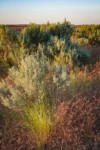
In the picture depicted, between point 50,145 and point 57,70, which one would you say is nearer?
point 50,145

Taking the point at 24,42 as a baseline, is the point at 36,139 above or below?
below

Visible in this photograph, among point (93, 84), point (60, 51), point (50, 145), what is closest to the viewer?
point (50, 145)

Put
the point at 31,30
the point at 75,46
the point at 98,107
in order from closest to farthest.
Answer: the point at 98,107, the point at 75,46, the point at 31,30

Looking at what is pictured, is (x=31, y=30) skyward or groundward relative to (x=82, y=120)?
skyward

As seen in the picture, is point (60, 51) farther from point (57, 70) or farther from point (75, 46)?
point (57, 70)

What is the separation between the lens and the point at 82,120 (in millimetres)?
4984

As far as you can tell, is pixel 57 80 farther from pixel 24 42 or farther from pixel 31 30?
pixel 31 30

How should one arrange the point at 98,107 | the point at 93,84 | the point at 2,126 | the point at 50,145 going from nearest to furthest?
the point at 50,145, the point at 2,126, the point at 98,107, the point at 93,84

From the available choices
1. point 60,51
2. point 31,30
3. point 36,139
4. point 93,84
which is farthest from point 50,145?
point 31,30

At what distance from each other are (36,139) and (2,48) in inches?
274

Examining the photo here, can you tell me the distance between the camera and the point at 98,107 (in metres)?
5.39

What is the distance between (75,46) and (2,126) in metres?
6.55

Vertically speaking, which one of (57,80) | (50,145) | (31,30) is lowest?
(50,145)

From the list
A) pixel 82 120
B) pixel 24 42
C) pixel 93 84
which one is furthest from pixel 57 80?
pixel 24 42
